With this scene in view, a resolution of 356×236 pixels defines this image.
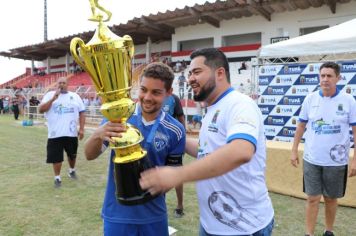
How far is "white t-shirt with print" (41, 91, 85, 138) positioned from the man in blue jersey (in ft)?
14.7

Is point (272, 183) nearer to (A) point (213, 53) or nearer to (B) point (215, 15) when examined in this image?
(A) point (213, 53)

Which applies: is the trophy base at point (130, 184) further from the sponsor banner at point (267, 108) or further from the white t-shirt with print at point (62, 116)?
the sponsor banner at point (267, 108)

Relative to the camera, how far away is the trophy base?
1.78 metres

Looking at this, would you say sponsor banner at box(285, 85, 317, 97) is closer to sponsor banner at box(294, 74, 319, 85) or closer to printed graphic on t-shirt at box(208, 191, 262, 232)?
sponsor banner at box(294, 74, 319, 85)

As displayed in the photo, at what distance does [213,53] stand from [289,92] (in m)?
6.97

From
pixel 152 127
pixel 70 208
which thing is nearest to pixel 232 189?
pixel 152 127

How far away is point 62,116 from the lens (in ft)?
21.1

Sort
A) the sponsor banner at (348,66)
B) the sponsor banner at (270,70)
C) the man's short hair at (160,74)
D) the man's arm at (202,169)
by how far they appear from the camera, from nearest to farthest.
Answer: the man's arm at (202,169), the man's short hair at (160,74), the sponsor banner at (348,66), the sponsor banner at (270,70)

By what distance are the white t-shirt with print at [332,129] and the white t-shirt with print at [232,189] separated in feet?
7.46

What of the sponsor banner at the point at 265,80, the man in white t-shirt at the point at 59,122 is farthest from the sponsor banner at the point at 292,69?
the man in white t-shirt at the point at 59,122

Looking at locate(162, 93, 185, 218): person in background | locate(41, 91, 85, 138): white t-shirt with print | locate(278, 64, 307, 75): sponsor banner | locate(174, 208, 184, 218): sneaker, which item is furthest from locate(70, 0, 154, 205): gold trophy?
locate(278, 64, 307, 75): sponsor banner

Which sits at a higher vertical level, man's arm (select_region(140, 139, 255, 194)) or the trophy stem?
man's arm (select_region(140, 139, 255, 194))

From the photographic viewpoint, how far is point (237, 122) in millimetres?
1620

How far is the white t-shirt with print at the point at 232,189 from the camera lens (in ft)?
6.02
